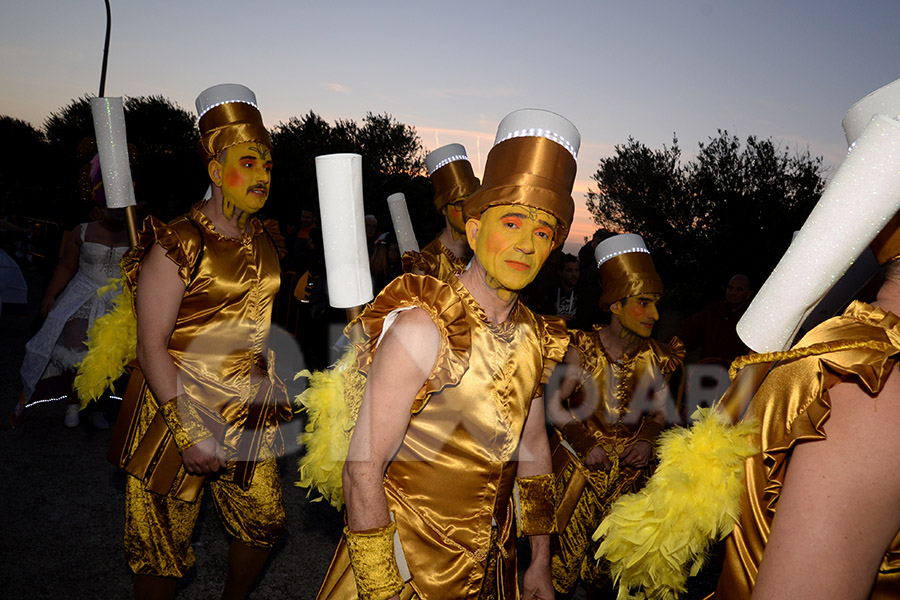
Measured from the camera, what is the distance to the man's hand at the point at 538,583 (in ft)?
6.95

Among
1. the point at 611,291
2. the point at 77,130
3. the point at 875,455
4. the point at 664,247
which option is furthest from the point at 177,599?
the point at 77,130

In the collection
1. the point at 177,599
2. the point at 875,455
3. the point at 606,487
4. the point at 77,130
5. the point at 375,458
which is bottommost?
the point at 177,599

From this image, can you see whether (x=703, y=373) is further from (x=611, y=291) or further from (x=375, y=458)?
(x=375, y=458)

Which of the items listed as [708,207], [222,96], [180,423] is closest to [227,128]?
[222,96]

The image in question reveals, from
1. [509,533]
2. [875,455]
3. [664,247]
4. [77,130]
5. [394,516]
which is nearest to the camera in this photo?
[875,455]

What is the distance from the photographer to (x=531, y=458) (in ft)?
7.37

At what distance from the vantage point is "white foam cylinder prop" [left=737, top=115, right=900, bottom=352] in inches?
43.0

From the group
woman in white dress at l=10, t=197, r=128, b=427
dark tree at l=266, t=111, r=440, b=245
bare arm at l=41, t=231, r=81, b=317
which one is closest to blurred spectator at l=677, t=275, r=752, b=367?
woman in white dress at l=10, t=197, r=128, b=427

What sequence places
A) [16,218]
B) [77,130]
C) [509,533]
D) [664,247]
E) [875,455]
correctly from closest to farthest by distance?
[875,455], [509,533], [16,218], [664,247], [77,130]

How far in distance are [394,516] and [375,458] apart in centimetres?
31

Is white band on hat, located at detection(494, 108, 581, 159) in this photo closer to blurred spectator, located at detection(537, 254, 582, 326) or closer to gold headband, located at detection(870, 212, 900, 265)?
gold headband, located at detection(870, 212, 900, 265)

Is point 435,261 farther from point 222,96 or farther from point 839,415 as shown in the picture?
point 839,415

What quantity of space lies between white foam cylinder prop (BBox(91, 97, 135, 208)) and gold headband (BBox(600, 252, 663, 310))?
2910mm

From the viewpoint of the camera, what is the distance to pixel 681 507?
4.98 ft
